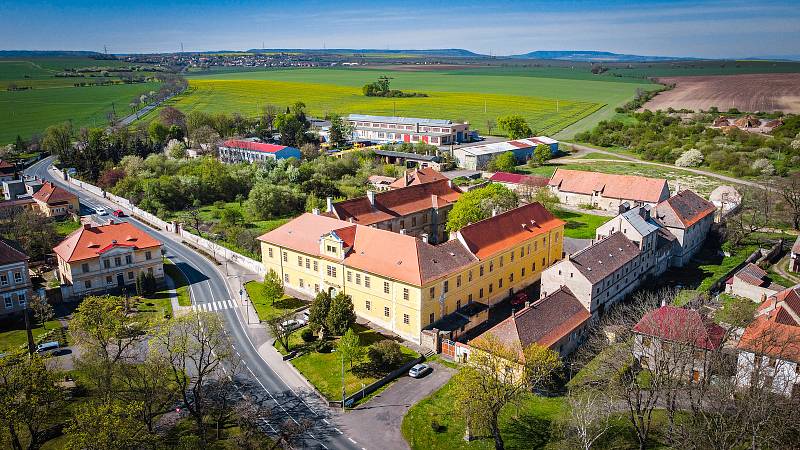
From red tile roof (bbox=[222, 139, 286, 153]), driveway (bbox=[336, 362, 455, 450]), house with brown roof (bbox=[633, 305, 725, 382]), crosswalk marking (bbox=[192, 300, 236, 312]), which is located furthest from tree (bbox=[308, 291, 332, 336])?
red tile roof (bbox=[222, 139, 286, 153])

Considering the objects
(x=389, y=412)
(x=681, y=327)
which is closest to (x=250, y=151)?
(x=389, y=412)

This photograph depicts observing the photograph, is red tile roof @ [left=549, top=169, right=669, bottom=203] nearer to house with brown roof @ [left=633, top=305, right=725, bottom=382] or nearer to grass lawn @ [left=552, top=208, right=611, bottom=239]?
grass lawn @ [left=552, top=208, right=611, bottom=239]

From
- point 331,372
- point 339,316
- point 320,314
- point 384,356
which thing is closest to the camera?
point 384,356

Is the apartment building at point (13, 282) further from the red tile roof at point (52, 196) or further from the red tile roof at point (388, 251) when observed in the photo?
the red tile roof at point (52, 196)

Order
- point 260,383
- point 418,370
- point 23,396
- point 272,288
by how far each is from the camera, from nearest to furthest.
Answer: point 23,396, point 260,383, point 418,370, point 272,288

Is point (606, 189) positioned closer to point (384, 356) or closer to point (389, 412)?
point (384, 356)

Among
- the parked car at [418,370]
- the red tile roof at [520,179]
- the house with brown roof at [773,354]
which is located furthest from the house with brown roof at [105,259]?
the red tile roof at [520,179]
